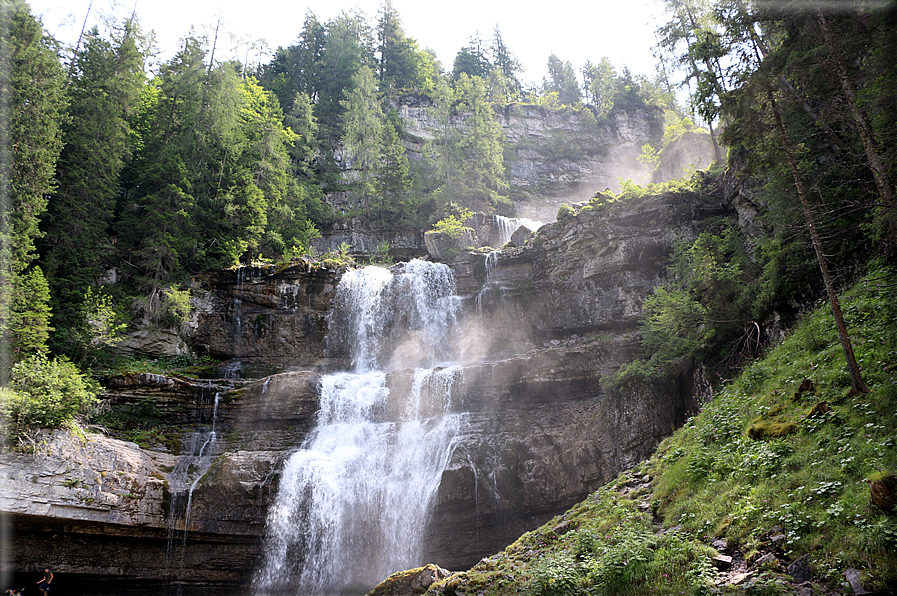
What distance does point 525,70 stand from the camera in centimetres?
6050

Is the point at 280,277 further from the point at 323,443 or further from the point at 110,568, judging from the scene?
the point at 110,568

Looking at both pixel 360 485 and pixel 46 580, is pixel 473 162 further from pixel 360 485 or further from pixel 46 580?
pixel 46 580

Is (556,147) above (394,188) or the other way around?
above

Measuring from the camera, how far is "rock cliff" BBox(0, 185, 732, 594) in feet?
48.7

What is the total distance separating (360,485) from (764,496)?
1337 centimetres


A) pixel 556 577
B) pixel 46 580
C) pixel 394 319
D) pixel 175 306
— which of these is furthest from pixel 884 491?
pixel 175 306

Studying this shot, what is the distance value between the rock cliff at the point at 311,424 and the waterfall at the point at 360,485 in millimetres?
519

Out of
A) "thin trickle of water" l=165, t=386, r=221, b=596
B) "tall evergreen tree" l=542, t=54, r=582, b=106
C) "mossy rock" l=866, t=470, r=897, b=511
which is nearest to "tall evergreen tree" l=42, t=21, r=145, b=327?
"thin trickle of water" l=165, t=386, r=221, b=596

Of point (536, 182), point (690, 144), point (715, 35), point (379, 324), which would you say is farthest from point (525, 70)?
point (715, 35)

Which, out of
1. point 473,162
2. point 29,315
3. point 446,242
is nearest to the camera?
point 29,315

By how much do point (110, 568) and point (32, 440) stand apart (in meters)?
4.80

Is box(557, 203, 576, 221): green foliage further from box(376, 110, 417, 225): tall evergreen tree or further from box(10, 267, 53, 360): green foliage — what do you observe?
box(10, 267, 53, 360): green foliage

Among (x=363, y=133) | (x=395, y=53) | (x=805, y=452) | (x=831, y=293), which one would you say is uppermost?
(x=395, y=53)

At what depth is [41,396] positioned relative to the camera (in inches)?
576
